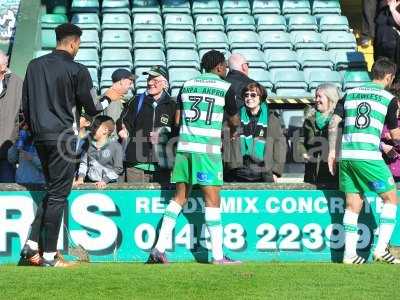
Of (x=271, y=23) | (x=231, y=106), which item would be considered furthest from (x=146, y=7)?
(x=231, y=106)

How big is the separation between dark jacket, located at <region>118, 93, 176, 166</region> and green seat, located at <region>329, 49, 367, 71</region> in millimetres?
7175

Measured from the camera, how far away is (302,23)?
1867cm

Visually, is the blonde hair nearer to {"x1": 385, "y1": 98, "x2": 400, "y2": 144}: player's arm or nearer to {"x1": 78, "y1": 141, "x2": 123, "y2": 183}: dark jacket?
{"x1": 385, "y1": 98, "x2": 400, "y2": 144}: player's arm

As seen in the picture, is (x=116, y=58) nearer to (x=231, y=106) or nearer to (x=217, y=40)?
(x=217, y=40)

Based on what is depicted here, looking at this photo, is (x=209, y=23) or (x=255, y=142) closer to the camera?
(x=255, y=142)

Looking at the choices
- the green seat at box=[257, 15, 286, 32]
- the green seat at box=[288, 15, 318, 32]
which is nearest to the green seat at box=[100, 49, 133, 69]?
the green seat at box=[257, 15, 286, 32]

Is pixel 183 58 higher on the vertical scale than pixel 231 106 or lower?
higher

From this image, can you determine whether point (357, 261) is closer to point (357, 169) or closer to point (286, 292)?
point (357, 169)

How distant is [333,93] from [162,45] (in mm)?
7281

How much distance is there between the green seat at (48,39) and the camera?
17359mm

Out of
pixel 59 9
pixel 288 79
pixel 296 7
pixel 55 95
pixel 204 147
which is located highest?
pixel 296 7

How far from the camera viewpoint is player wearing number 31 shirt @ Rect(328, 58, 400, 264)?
9789 mm

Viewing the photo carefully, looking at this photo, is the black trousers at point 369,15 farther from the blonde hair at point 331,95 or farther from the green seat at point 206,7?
the blonde hair at point 331,95

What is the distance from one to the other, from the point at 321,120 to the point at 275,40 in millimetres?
7506
